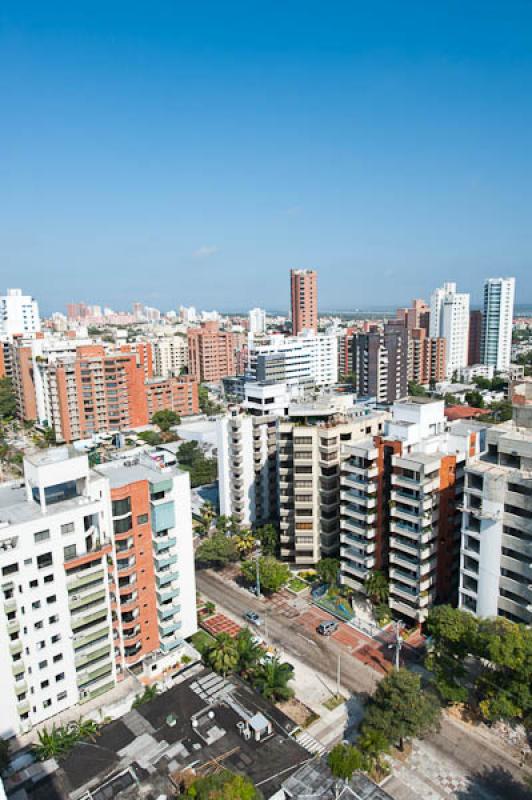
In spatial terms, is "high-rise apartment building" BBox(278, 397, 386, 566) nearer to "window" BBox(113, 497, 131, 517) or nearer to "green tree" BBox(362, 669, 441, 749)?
"window" BBox(113, 497, 131, 517)

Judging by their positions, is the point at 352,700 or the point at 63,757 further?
the point at 352,700

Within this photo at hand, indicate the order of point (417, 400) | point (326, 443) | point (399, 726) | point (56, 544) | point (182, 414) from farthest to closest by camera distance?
point (182, 414) < point (417, 400) < point (326, 443) < point (56, 544) < point (399, 726)

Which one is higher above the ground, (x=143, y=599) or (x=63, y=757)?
(x=143, y=599)

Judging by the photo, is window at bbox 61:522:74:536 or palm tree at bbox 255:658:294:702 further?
palm tree at bbox 255:658:294:702

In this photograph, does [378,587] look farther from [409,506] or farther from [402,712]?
[402,712]

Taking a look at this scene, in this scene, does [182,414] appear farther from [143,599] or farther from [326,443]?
[143,599]

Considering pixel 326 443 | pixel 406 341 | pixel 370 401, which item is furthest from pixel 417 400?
pixel 406 341

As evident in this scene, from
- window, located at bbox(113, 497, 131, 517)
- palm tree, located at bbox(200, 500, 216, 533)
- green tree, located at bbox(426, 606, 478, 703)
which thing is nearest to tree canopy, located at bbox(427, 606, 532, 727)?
green tree, located at bbox(426, 606, 478, 703)

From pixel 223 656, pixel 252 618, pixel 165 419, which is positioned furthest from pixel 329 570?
pixel 165 419
